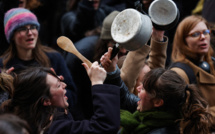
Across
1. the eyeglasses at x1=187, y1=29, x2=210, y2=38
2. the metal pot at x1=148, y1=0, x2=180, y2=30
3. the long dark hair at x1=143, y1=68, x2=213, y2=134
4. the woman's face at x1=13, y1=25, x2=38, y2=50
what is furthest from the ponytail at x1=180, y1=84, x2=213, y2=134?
the woman's face at x1=13, y1=25, x2=38, y2=50

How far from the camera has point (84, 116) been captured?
3.04 m

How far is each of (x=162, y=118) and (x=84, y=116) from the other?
1313mm

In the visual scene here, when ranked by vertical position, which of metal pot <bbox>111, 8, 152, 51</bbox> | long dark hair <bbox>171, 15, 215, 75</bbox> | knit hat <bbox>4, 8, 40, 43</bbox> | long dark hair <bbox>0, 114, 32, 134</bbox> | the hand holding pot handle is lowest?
long dark hair <bbox>171, 15, 215, 75</bbox>

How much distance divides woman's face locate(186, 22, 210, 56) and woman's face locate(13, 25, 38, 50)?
5.13ft

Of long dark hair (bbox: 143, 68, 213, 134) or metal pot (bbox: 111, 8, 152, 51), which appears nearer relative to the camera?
metal pot (bbox: 111, 8, 152, 51)

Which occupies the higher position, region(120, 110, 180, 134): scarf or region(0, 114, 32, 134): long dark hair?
region(0, 114, 32, 134): long dark hair

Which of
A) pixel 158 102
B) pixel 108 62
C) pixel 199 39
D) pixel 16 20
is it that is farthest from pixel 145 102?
pixel 16 20

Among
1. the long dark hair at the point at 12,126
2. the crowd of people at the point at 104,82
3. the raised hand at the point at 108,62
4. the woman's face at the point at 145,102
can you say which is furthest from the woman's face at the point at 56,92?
the long dark hair at the point at 12,126

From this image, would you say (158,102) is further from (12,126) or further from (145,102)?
(12,126)

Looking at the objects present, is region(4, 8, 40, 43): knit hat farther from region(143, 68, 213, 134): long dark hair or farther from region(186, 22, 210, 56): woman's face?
region(186, 22, 210, 56): woman's face

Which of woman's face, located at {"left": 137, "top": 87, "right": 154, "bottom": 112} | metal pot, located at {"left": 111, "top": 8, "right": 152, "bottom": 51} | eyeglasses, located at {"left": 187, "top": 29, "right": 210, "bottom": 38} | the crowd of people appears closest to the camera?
metal pot, located at {"left": 111, "top": 8, "right": 152, "bottom": 51}

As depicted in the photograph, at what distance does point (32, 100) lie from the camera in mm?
1839

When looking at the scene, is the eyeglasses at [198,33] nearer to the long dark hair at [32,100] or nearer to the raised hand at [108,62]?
the raised hand at [108,62]

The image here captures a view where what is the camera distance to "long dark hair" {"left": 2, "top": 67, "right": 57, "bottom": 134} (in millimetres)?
1799
